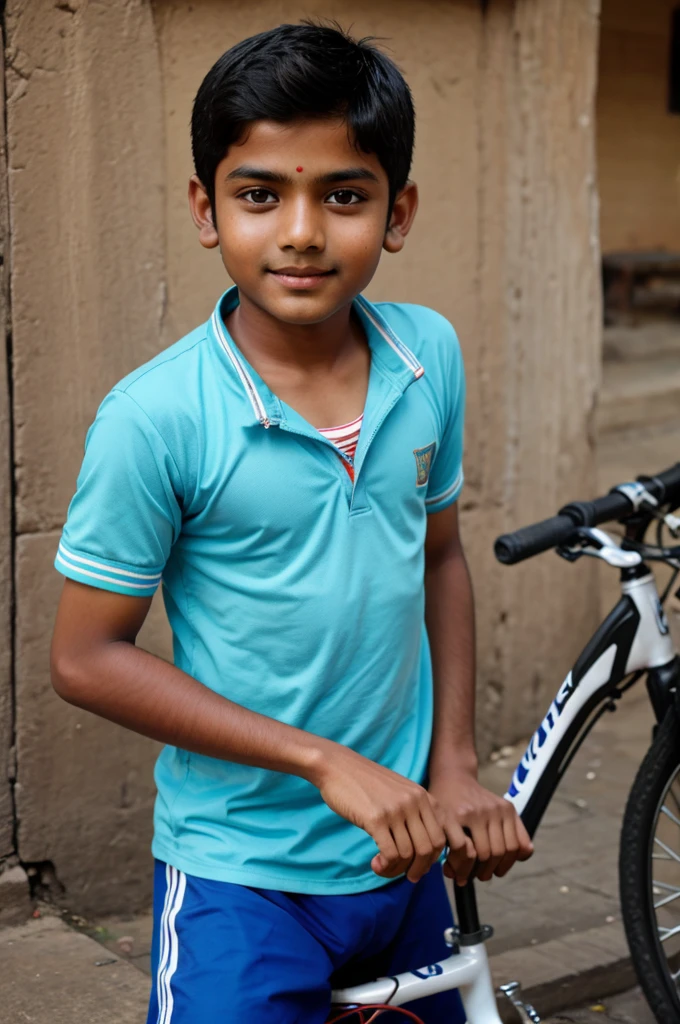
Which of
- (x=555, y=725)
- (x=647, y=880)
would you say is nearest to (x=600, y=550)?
(x=555, y=725)

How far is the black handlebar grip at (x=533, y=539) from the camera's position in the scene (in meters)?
2.29

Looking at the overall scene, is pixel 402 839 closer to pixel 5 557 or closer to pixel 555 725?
pixel 555 725

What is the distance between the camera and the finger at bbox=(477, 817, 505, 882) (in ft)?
6.03

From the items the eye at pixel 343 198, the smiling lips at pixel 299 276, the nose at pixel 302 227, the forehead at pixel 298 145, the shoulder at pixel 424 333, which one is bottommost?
the shoulder at pixel 424 333

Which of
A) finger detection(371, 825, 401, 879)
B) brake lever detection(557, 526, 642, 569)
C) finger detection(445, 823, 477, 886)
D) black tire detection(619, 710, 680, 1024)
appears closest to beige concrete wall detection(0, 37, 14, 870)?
A: brake lever detection(557, 526, 642, 569)

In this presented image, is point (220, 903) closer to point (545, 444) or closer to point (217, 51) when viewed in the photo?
point (217, 51)

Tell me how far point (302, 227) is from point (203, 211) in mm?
259

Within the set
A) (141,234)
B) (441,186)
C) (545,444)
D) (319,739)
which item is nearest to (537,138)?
(441,186)

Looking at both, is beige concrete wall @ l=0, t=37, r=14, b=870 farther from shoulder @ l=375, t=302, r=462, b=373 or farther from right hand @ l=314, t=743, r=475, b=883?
right hand @ l=314, t=743, r=475, b=883

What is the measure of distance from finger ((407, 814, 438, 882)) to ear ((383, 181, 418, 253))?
84 cm

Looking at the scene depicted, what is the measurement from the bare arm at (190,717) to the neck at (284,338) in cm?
41

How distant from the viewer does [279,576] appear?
1.78m

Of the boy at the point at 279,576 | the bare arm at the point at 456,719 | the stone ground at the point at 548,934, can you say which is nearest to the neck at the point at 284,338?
the boy at the point at 279,576

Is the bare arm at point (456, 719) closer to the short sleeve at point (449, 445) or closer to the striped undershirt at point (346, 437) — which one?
the short sleeve at point (449, 445)
